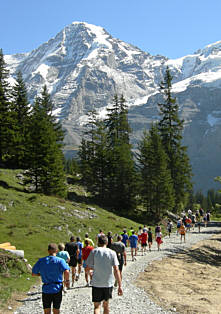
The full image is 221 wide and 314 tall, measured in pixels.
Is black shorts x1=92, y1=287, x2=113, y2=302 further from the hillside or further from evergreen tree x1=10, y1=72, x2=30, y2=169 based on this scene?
evergreen tree x1=10, y1=72, x2=30, y2=169

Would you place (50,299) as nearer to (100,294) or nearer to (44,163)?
(100,294)

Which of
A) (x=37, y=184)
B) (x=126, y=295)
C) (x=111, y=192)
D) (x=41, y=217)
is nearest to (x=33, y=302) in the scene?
(x=126, y=295)

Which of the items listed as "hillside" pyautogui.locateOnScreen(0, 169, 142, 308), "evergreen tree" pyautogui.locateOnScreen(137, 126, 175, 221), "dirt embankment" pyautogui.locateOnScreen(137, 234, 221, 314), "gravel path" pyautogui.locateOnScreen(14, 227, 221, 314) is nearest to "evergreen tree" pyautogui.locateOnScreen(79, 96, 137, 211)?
"evergreen tree" pyautogui.locateOnScreen(137, 126, 175, 221)

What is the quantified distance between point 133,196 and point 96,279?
3357 cm

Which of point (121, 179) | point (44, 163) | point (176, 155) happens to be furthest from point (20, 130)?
point (176, 155)

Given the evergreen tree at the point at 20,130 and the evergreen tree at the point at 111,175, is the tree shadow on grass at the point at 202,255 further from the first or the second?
the evergreen tree at the point at 20,130

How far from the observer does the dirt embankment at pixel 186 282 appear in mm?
12320

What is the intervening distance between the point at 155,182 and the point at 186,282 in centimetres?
2345

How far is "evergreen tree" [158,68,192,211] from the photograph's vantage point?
47.2 meters

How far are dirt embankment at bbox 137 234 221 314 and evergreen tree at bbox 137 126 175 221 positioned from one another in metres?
13.6

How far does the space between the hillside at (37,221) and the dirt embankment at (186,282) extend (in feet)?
19.3

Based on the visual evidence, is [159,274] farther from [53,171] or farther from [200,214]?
[200,214]

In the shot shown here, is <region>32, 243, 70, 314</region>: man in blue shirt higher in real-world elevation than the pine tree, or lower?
lower

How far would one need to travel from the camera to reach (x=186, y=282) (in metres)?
16.3
